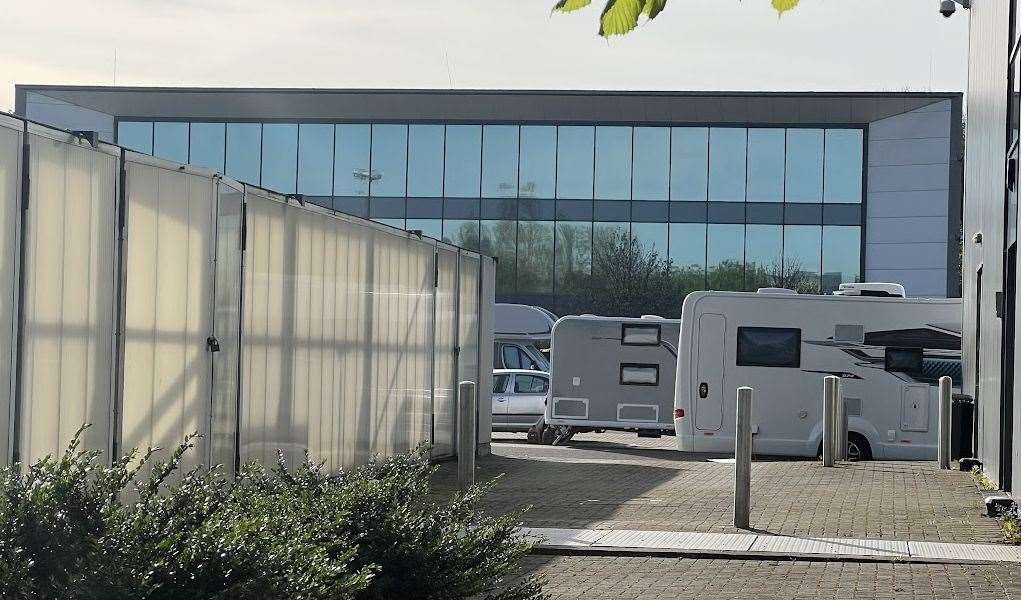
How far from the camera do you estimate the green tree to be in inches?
126

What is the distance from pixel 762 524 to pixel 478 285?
27.0 feet

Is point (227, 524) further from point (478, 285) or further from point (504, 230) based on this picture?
point (504, 230)

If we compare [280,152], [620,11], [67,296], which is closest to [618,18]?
[620,11]

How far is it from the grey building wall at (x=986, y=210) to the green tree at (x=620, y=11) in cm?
1190

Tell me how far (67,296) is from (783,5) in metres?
6.52

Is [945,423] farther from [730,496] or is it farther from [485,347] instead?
[485,347]

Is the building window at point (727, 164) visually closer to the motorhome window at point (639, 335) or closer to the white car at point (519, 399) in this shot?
the white car at point (519, 399)

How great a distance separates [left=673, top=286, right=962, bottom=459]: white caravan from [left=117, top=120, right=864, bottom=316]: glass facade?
82.1 feet

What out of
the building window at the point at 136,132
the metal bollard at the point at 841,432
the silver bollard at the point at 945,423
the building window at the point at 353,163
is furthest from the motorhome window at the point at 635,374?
the building window at the point at 136,132

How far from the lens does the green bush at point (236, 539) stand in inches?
189

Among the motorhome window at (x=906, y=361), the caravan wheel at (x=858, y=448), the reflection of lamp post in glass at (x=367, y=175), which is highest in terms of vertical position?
the reflection of lamp post in glass at (x=367, y=175)

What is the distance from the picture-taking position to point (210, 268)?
35.6 feet

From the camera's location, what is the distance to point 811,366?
71.3 feet

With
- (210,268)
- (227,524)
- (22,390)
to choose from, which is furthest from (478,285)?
(227,524)
